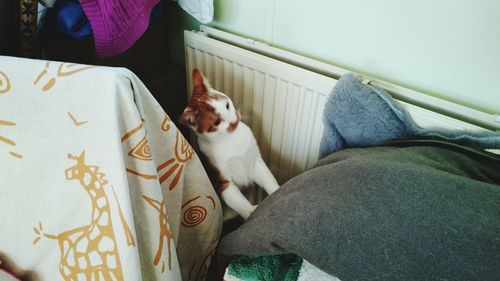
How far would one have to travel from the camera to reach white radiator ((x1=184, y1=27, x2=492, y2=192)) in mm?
803

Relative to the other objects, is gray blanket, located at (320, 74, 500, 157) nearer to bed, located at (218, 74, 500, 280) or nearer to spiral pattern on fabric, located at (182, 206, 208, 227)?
bed, located at (218, 74, 500, 280)

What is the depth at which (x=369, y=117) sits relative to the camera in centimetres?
65

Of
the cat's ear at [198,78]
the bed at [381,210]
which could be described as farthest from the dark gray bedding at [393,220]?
the cat's ear at [198,78]

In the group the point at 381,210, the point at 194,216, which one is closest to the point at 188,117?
the point at 194,216

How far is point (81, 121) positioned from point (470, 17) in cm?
71

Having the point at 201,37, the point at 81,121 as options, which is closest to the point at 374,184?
the point at 81,121

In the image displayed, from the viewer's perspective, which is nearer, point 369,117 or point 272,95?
point 369,117

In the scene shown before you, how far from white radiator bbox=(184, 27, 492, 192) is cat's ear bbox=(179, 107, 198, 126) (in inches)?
8.6

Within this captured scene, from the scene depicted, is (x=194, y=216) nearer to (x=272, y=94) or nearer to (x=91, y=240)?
(x=91, y=240)

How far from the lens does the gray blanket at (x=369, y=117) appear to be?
644 mm

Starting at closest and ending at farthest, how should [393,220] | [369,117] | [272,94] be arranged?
[393,220] → [369,117] → [272,94]

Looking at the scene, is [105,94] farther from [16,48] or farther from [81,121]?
[16,48]

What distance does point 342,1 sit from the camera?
728 millimetres

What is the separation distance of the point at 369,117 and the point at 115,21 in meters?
0.59
